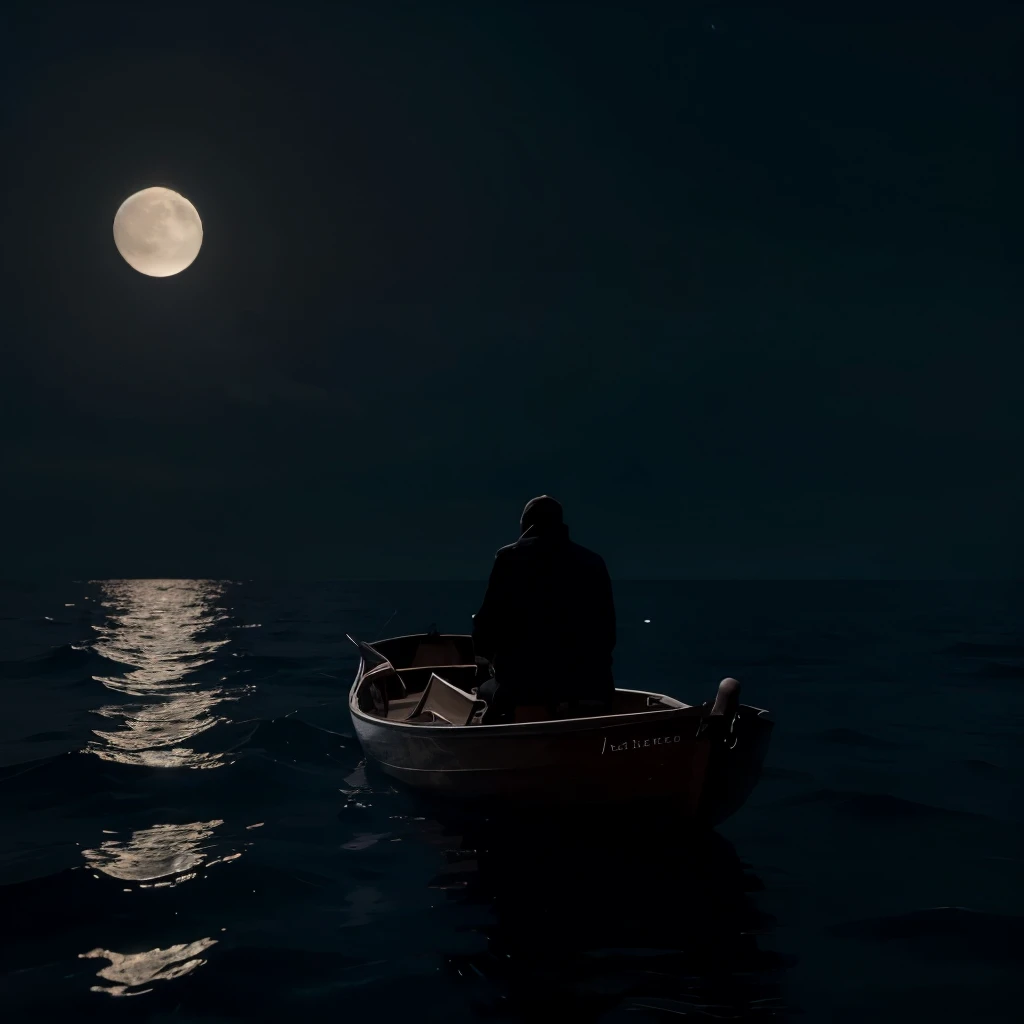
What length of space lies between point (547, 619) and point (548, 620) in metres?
0.02

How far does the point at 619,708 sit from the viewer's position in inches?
403

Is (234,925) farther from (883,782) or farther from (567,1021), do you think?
(883,782)

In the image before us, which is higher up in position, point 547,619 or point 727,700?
point 547,619

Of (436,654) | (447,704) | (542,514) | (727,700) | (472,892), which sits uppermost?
(542,514)

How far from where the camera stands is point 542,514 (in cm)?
788

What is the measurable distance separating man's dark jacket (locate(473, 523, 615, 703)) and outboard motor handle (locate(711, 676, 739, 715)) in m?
1.49

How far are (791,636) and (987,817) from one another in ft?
117

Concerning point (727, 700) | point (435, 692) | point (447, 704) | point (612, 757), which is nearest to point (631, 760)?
point (612, 757)

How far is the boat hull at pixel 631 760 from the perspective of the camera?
7047mm

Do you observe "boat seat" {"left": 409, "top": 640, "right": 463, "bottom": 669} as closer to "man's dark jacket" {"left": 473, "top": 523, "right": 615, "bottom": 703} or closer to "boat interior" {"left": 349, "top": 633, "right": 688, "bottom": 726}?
"boat interior" {"left": 349, "top": 633, "right": 688, "bottom": 726}

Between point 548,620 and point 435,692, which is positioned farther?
point 435,692

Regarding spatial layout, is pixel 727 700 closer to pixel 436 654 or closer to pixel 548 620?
pixel 548 620

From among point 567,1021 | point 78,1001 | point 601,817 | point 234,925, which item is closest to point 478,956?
point 567,1021

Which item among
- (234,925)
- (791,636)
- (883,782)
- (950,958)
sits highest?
(950,958)
